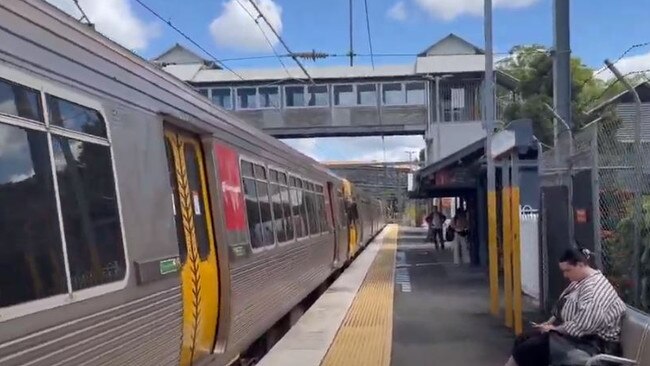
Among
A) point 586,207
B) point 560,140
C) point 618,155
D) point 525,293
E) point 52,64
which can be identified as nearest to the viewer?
point 52,64

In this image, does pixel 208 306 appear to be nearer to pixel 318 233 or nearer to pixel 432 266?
pixel 318 233

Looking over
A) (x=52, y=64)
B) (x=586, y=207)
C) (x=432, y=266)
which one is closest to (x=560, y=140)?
(x=586, y=207)

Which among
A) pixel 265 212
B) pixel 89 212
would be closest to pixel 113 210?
pixel 89 212

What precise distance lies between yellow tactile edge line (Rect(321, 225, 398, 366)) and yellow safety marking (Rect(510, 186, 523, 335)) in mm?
1566

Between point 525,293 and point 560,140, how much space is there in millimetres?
3883

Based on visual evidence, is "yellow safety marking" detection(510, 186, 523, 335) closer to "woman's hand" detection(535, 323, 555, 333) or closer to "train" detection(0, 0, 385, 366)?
"train" detection(0, 0, 385, 366)

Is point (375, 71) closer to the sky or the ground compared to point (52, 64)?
closer to the sky

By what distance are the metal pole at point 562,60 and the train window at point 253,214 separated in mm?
4800

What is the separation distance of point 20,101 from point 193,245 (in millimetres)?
3166

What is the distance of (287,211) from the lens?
484 inches

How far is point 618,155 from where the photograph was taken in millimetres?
8797

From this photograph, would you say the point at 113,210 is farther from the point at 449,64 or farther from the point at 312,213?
the point at 449,64

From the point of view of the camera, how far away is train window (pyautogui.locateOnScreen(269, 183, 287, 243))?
36.2ft

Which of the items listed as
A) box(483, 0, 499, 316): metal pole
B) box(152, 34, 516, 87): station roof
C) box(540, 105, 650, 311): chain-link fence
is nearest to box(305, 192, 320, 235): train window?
box(483, 0, 499, 316): metal pole
